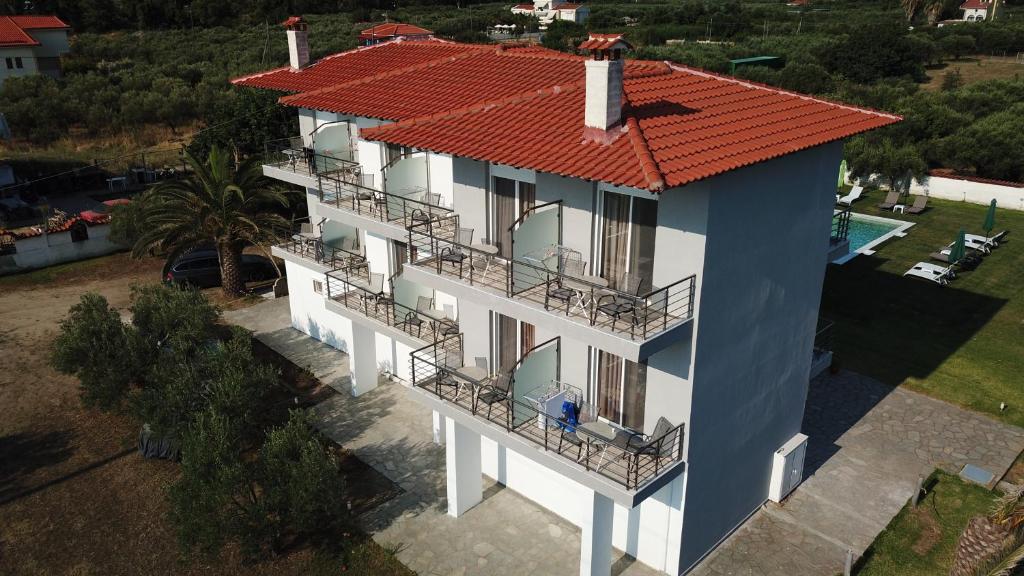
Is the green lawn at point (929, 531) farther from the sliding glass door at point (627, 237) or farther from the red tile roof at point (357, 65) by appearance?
the red tile roof at point (357, 65)

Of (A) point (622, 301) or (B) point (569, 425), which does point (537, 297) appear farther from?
(B) point (569, 425)

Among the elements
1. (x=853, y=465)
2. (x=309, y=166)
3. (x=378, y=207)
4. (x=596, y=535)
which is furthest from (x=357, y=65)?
(x=853, y=465)

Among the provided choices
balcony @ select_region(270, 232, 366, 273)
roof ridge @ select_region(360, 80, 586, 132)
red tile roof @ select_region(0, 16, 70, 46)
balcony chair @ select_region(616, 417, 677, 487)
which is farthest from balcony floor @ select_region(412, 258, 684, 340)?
red tile roof @ select_region(0, 16, 70, 46)

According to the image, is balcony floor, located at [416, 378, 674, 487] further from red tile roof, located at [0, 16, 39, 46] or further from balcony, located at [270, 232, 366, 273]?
red tile roof, located at [0, 16, 39, 46]

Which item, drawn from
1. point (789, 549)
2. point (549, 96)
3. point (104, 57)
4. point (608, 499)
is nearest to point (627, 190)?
point (549, 96)

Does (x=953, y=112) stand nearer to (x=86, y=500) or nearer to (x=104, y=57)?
(x=86, y=500)
